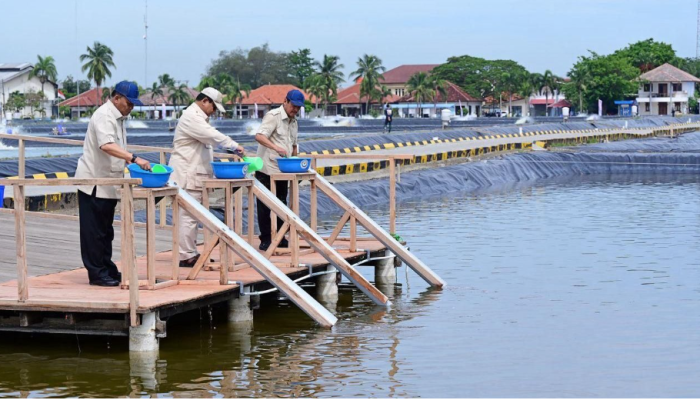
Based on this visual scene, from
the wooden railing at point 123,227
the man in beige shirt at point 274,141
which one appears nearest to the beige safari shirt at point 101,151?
the wooden railing at point 123,227

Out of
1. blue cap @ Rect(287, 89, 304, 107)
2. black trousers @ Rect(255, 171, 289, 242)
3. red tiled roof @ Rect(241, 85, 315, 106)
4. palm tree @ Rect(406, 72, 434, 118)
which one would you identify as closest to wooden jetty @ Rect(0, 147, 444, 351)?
black trousers @ Rect(255, 171, 289, 242)

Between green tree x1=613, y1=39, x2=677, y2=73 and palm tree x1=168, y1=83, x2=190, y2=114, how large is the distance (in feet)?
152

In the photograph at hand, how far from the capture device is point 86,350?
9.91 meters

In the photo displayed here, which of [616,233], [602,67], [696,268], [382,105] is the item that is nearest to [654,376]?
[696,268]

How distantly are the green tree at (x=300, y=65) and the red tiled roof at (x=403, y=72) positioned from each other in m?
10.0

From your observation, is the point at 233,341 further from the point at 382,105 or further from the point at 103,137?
the point at 382,105

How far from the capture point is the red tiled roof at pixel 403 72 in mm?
146887

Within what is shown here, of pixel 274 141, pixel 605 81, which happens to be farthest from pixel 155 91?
pixel 274 141

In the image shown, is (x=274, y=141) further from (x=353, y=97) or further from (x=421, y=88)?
(x=353, y=97)

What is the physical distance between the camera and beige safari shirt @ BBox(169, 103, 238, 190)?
10.9 m

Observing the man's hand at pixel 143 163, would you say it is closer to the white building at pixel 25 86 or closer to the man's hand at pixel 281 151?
the man's hand at pixel 281 151

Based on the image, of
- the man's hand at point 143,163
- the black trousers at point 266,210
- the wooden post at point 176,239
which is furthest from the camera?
the black trousers at point 266,210

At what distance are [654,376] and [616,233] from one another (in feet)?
35.7

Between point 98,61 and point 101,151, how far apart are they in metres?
105
